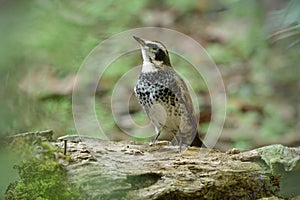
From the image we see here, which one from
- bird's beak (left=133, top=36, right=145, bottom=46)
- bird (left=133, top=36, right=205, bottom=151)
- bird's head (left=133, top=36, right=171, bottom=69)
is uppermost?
bird's beak (left=133, top=36, right=145, bottom=46)

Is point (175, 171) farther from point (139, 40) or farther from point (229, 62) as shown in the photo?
point (229, 62)

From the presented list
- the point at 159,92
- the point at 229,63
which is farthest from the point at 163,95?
the point at 229,63

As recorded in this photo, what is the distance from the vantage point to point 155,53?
323cm

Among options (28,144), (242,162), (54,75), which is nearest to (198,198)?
(242,162)

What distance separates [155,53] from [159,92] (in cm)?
19

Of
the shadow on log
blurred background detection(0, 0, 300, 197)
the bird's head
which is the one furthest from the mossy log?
blurred background detection(0, 0, 300, 197)

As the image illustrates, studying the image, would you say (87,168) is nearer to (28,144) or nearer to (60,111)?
(28,144)

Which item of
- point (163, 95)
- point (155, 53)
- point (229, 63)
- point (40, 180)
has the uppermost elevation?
point (229, 63)

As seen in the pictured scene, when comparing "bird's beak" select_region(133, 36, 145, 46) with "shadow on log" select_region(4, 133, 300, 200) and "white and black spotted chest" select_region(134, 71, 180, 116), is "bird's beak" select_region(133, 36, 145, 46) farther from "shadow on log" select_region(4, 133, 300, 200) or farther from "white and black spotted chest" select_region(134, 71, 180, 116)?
"shadow on log" select_region(4, 133, 300, 200)

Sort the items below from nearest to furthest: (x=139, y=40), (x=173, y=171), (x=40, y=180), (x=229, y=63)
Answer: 1. (x=40, y=180)
2. (x=173, y=171)
3. (x=139, y=40)
4. (x=229, y=63)

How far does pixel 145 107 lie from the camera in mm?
3250

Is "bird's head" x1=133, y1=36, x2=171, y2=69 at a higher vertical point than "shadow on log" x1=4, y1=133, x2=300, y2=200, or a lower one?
higher

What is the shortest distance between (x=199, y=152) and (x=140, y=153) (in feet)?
1.07

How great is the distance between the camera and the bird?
3.21 metres
